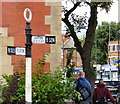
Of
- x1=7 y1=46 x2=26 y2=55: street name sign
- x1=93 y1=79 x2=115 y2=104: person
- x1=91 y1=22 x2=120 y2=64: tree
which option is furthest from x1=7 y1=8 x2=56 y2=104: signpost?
x1=91 y1=22 x2=120 y2=64: tree

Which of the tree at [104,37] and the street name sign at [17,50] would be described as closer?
the street name sign at [17,50]

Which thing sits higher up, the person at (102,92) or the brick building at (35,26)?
the brick building at (35,26)

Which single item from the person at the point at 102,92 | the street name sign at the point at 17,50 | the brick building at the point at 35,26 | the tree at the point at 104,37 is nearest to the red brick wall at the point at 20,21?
the brick building at the point at 35,26

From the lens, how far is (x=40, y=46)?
432 inches

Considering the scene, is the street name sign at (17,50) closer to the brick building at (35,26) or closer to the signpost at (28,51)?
the signpost at (28,51)

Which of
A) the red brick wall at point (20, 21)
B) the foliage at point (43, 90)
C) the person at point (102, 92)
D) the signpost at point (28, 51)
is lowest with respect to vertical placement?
the person at point (102, 92)

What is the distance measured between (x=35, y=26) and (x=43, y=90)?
9.71 feet

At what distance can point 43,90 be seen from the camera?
844 cm

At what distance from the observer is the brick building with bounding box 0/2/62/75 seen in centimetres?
1086

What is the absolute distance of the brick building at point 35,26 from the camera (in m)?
10.9

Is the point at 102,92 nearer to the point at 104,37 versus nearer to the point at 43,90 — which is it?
the point at 43,90

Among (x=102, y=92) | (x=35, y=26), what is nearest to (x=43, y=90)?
(x=35, y=26)

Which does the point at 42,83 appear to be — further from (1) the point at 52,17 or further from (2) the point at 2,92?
(1) the point at 52,17

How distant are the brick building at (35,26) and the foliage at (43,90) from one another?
197 centimetres
